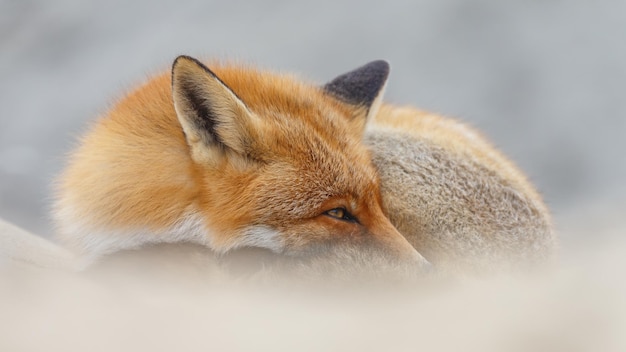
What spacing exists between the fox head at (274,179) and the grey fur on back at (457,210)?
219 mm

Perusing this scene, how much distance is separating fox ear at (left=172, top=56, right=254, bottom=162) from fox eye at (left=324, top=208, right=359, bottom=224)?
0.95 ft

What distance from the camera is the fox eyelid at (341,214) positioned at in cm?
205

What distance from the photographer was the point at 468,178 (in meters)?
2.49

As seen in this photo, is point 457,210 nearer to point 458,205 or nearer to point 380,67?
point 458,205

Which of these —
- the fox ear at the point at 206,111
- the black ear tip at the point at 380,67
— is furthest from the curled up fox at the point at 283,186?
the black ear tip at the point at 380,67

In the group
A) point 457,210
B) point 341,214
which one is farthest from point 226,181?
point 457,210

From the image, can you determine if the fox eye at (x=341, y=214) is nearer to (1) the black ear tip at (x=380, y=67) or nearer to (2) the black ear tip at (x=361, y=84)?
(2) the black ear tip at (x=361, y=84)

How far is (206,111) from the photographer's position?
204 centimetres

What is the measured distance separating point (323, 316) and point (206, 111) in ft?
2.48

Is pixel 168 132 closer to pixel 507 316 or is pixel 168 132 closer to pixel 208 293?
pixel 208 293

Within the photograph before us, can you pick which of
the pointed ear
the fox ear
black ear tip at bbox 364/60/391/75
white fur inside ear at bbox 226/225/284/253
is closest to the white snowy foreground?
white fur inside ear at bbox 226/225/284/253

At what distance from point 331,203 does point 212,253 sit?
1.14 ft

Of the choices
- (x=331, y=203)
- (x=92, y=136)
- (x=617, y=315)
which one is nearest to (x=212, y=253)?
(x=331, y=203)

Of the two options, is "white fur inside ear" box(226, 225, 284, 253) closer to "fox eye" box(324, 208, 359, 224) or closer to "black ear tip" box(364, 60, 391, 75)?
"fox eye" box(324, 208, 359, 224)
